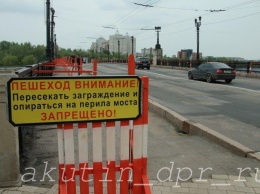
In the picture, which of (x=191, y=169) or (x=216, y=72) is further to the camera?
(x=216, y=72)

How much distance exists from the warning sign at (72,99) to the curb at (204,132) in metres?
3.04

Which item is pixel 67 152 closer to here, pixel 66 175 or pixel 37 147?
pixel 66 175

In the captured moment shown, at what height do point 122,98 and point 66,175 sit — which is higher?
point 122,98

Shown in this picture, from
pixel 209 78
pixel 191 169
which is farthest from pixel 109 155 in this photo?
pixel 209 78

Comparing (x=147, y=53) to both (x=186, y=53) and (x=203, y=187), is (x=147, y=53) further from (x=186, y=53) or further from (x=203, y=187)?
(x=203, y=187)

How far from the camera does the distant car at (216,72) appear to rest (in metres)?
20.1

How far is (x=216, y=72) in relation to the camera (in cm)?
2008

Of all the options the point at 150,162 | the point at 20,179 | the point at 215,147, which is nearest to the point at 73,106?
the point at 20,179

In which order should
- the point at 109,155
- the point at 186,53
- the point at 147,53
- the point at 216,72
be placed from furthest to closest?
the point at 147,53 → the point at 186,53 → the point at 216,72 → the point at 109,155

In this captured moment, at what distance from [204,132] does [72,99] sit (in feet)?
13.9

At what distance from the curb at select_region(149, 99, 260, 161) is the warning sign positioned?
9.98ft

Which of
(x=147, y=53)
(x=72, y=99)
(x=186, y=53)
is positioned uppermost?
(x=147, y=53)

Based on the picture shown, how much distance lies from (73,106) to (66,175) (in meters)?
0.73

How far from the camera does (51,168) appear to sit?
176 inches
